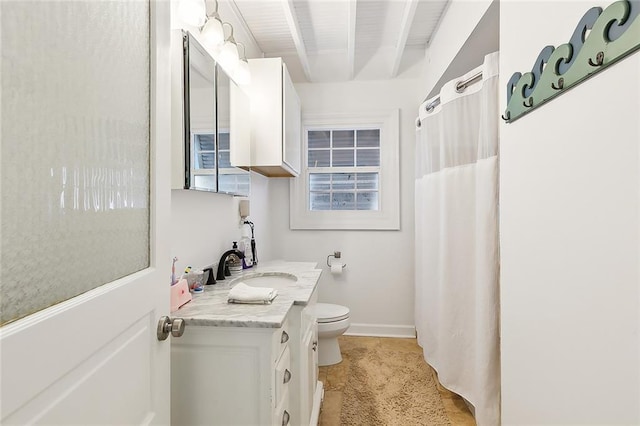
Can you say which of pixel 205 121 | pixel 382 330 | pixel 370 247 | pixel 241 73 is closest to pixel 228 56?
pixel 241 73

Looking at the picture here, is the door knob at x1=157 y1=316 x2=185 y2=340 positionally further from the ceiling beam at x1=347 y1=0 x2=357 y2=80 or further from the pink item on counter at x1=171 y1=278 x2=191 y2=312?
the ceiling beam at x1=347 y1=0 x2=357 y2=80

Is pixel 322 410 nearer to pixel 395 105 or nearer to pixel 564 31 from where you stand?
pixel 564 31

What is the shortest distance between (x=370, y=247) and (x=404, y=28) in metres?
1.80

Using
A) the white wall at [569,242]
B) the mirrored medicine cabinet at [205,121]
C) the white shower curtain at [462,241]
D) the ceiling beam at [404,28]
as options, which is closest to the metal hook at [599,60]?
the white wall at [569,242]

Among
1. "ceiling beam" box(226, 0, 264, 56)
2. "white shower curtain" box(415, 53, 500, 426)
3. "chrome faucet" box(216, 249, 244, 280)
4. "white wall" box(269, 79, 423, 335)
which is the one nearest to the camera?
"white shower curtain" box(415, 53, 500, 426)

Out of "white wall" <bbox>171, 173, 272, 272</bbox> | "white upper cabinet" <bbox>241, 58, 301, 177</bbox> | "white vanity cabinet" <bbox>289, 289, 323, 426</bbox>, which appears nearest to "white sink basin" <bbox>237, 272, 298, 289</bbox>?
"white wall" <bbox>171, 173, 272, 272</bbox>

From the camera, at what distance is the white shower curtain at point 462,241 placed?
157cm

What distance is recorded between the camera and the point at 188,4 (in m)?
1.31

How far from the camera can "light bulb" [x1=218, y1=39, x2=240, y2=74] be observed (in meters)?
1.61

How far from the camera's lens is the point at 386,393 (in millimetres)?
2045

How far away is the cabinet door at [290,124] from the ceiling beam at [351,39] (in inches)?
20.4

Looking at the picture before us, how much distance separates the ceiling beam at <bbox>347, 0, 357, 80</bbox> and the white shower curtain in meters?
0.72

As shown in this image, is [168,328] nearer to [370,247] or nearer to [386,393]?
[386,393]

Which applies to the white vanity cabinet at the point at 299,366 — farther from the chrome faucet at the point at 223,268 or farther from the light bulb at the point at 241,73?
the light bulb at the point at 241,73
